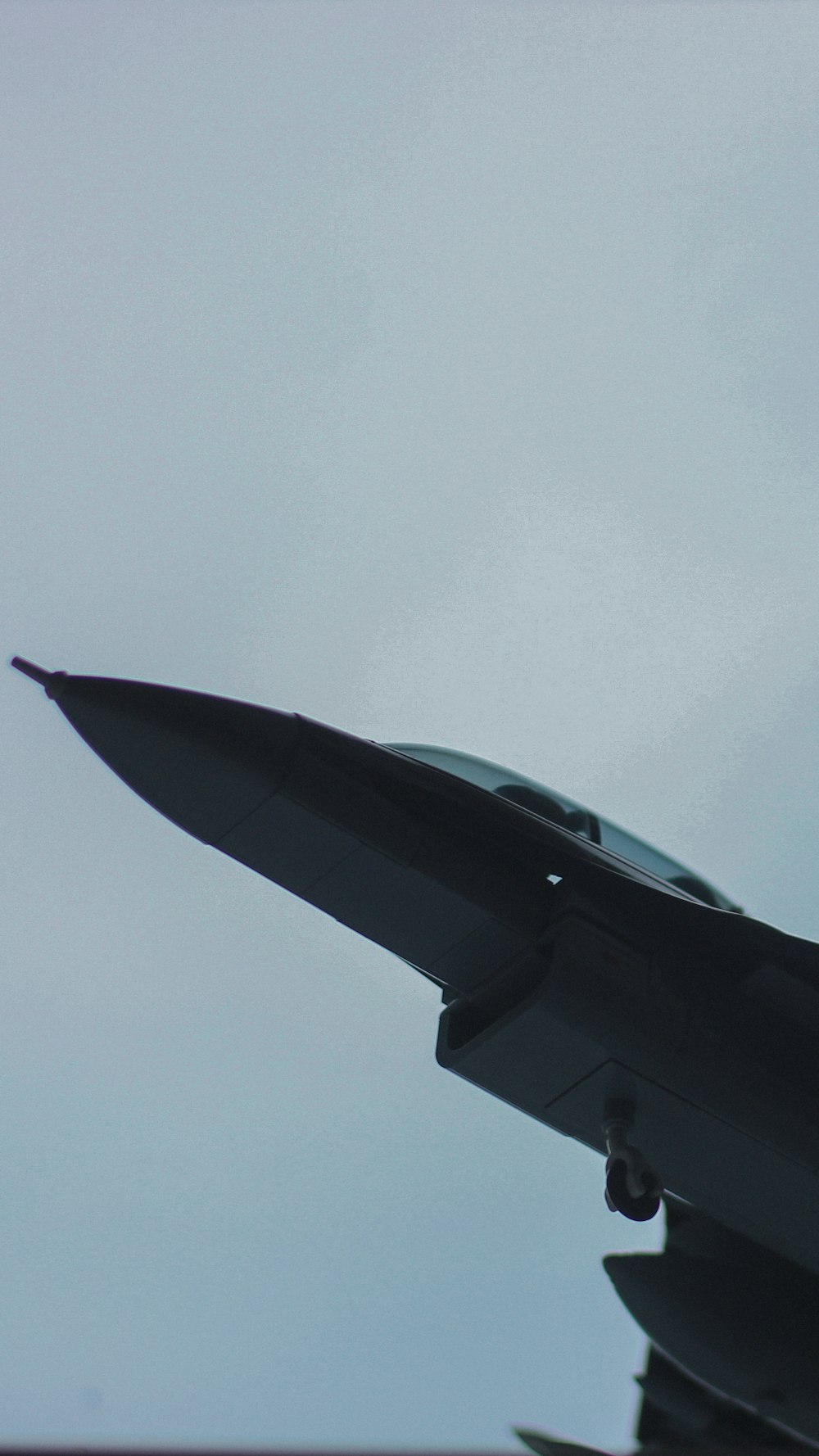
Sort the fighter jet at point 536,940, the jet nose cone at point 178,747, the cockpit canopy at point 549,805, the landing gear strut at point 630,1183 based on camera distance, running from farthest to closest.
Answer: the cockpit canopy at point 549,805 < the fighter jet at point 536,940 < the jet nose cone at point 178,747 < the landing gear strut at point 630,1183

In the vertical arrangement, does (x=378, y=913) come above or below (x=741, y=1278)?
above

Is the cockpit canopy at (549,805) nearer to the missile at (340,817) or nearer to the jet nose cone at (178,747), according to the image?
the missile at (340,817)

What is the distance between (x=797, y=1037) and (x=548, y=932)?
1628 millimetres

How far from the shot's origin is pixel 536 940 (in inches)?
265

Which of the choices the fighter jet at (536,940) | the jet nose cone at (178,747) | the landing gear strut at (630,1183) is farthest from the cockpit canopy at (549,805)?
the landing gear strut at (630,1183)

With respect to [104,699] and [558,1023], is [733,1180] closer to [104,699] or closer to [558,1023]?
[558,1023]

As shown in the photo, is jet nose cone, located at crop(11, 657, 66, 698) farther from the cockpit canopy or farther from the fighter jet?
the cockpit canopy

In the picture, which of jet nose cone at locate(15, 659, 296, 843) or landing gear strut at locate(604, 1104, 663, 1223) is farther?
jet nose cone at locate(15, 659, 296, 843)

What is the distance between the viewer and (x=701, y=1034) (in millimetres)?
6773

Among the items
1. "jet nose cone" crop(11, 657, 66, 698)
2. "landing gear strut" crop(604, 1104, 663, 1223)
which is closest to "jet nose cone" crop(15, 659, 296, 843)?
"jet nose cone" crop(11, 657, 66, 698)

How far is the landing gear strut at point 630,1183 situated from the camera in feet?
19.7

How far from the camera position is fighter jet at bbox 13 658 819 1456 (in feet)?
20.4

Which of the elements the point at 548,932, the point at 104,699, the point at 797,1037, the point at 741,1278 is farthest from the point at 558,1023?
the point at 741,1278

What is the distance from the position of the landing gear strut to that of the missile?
1114 millimetres
